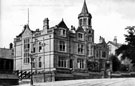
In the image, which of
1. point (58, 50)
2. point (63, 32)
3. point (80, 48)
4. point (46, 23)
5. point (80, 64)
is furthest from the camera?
point (80, 48)

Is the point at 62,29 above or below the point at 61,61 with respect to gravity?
above

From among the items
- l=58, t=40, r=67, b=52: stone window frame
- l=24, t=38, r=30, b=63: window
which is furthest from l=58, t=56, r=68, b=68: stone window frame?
l=24, t=38, r=30, b=63: window

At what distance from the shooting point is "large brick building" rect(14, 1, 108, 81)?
47.2 metres

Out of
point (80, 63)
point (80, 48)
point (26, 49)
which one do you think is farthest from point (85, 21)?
point (26, 49)

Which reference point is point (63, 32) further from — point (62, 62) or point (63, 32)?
point (62, 62)

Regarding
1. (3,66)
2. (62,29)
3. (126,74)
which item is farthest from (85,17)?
(3,66)

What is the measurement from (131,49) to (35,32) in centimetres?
1892

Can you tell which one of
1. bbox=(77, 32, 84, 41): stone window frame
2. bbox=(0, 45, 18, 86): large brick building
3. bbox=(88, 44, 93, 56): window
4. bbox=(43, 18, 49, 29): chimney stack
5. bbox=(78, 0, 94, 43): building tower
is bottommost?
bbox=(0, 45, 18, 86): large brick building

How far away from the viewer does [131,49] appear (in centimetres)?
4897

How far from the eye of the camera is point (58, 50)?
47969 mm

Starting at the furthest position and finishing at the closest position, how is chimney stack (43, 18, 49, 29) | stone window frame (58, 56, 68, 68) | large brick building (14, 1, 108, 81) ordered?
chimney stack (43, 18, 49, 29) < stone window frame (58, 56, 68, 68) < large brick building (14, 1, 108, 81)

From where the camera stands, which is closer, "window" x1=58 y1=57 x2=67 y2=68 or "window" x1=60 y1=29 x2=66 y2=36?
A: "window" x1=58 y1=57 x2=67 y2=68

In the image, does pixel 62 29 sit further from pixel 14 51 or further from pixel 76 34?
pixel 14 51

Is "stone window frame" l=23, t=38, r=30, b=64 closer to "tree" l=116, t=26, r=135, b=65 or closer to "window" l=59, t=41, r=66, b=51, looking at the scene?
"window" l=59, t=41, r=66, b=51
